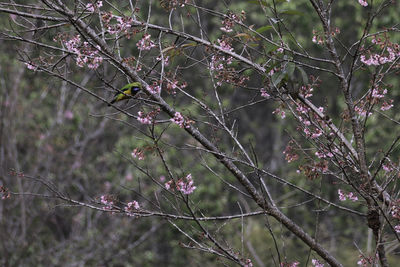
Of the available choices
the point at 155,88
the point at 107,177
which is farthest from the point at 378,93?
the point at 107,177

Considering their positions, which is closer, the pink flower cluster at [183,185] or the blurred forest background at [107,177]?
the pink flower cluster at [183,185]

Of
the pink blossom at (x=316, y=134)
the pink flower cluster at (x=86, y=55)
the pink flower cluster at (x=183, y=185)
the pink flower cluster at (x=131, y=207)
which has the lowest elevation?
the pink flower cluster at (x=131, y=207)

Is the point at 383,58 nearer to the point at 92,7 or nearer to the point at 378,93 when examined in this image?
the point at 378,93

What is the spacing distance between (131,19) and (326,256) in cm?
177

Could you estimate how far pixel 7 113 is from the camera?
7.84m

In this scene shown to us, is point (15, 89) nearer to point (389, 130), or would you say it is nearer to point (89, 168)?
point (89, 168)

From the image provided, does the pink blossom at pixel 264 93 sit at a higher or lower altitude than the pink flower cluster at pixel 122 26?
lower

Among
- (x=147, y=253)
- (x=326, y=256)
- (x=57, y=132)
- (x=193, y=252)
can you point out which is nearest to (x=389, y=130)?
(x=193, y=252)

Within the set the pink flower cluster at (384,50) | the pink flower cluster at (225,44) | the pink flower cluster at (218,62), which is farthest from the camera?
the pink flower cluster at (218,62)

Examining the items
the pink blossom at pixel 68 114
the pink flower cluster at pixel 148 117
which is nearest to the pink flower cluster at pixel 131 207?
the pink flower cluster at pixel 148 117

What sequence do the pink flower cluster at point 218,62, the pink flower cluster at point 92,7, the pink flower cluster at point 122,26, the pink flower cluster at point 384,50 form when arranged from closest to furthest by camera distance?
the pink flower cluster at point 384,50
the pink flower cluster at point 92,7
the pink flower cluster at point 122,26
the pink flower cluster at point 218,62

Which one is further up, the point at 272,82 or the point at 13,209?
the point at 13,209

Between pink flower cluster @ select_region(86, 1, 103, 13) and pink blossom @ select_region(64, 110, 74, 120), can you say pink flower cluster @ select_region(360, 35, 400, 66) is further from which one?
pink blossom @ select_region(64, 110, 74, 120)

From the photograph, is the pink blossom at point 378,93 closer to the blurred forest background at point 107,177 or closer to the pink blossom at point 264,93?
the pink blossom at point 264,93
